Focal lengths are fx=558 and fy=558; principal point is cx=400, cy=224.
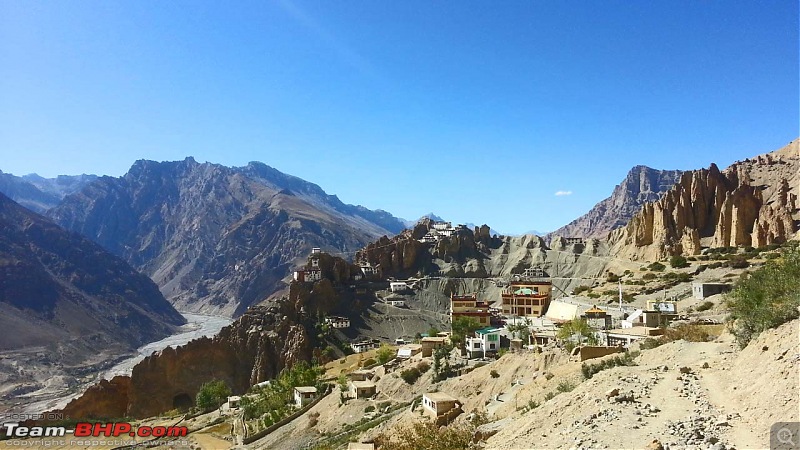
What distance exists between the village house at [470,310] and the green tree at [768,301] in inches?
1882

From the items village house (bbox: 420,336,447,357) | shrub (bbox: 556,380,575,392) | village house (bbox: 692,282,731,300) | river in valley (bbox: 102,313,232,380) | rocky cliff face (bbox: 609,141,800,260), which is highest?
rocky cliff face (bbox: 609,141,800,260)

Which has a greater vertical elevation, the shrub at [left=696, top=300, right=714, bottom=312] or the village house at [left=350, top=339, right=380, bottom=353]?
the shrub at [left=696, top=300, right=714, bottom=312]

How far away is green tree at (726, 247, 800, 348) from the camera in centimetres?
1543

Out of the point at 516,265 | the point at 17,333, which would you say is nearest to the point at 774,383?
the point at 516,265

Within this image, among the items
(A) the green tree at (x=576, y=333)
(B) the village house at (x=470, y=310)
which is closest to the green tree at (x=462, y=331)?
(B) the village house at (x=470, y=310)

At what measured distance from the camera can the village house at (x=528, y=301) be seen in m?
72.8

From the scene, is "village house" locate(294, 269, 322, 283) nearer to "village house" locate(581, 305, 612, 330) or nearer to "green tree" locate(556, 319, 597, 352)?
"village house" locate(581, 305, 612, 330)

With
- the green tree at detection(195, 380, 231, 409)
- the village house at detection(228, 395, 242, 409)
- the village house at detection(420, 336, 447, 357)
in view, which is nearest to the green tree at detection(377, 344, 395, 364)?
the village house at detection(420, 336, 447, 357)

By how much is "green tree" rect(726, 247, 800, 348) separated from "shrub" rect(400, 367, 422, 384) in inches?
955

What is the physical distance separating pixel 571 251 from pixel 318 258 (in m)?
50.4

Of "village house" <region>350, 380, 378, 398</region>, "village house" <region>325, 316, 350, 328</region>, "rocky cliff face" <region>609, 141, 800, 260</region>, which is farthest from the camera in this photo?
"village house" <region>325, 316, 350, 328</region>

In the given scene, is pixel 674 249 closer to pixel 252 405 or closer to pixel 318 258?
pixel 318 258

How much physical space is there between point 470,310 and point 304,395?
30.9m

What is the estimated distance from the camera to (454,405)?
2780 centimetres
